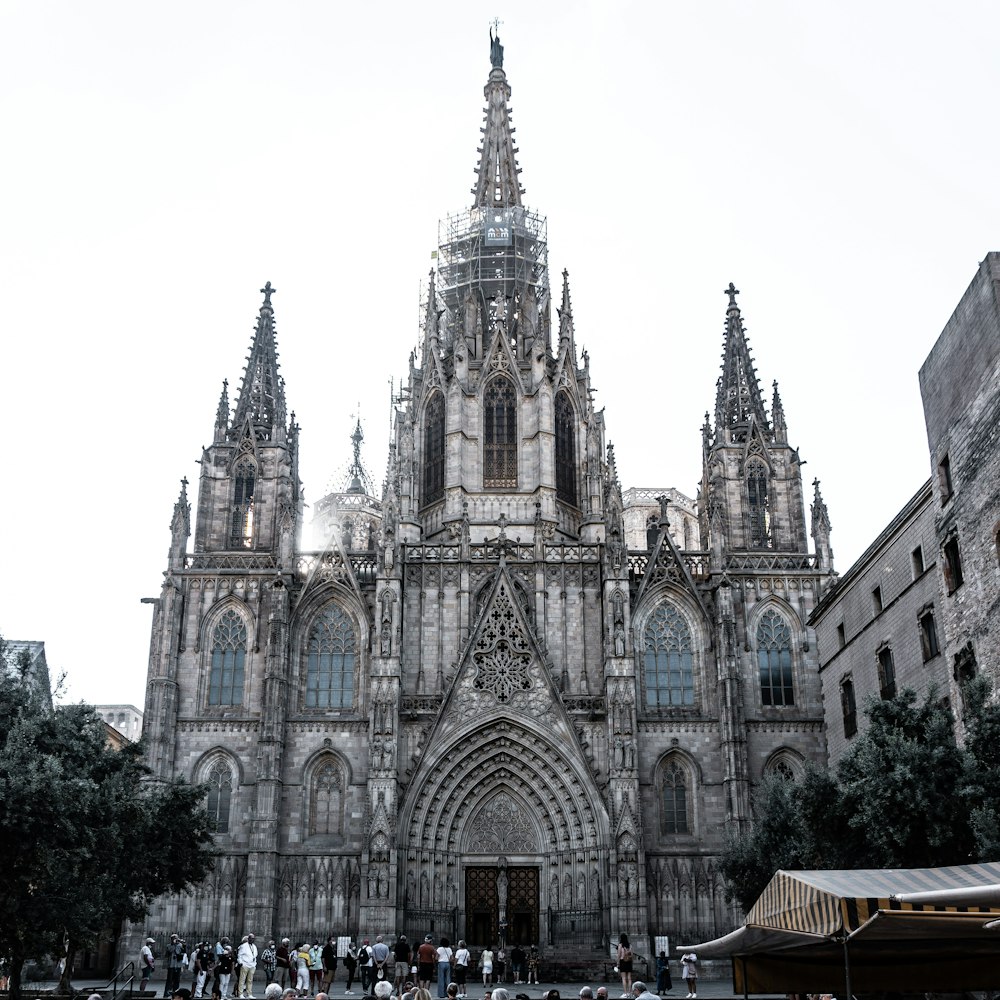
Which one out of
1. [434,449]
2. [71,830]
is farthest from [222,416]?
[71,830]

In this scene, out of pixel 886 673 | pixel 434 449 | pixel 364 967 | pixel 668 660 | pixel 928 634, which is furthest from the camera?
pixel 434 449

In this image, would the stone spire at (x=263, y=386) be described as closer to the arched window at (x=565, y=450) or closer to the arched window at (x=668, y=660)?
the arched window at (x=565, y=450)

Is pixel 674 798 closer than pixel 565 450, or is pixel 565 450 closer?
pixel 674 798

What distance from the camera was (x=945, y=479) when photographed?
32.0 meters

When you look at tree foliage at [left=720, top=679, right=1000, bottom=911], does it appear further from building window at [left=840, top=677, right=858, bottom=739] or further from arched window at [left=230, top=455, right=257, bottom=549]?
arched window at [left=230, top=455, right=257, bottom=549]

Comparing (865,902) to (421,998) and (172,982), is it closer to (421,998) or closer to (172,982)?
(421,998)

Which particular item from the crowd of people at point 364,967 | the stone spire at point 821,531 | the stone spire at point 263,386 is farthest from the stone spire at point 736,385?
the crowd of people at point 364,967

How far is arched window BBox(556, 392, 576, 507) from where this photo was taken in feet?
176

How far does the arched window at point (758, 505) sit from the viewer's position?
168 ft

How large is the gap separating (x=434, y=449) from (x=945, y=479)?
2725 cm

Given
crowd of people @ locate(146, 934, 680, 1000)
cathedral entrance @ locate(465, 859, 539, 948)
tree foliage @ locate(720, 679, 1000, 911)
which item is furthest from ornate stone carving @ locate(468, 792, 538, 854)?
tree foliage @ locate(720, 679, 1000, 911)

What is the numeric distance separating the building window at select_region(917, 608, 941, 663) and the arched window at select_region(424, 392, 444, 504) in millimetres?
24595

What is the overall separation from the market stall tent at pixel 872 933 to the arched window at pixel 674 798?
2991 cm

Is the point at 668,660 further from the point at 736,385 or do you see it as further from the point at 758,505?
the point at 736,385
